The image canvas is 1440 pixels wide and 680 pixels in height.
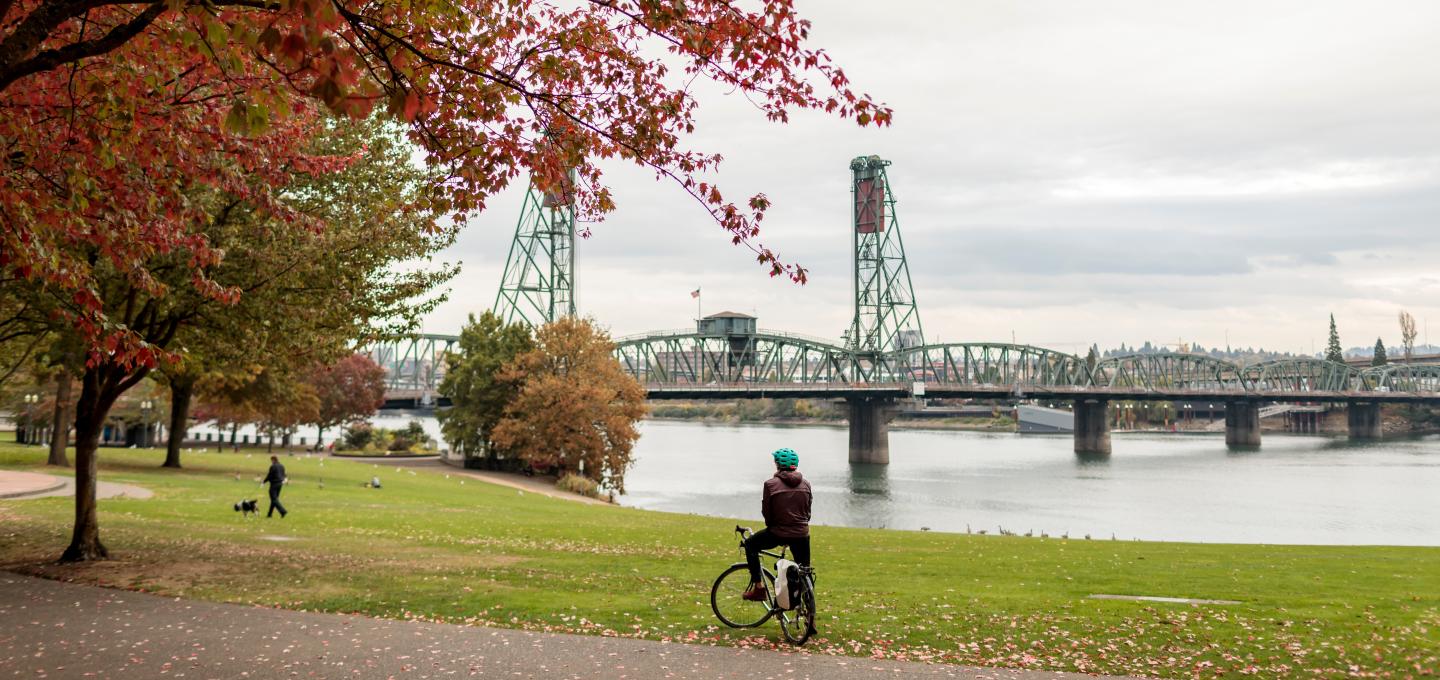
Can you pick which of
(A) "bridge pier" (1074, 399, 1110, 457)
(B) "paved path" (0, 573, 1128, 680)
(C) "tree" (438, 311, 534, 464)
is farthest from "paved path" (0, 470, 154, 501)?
(A) "bridge pier" (1074, 399, 1110, 457)

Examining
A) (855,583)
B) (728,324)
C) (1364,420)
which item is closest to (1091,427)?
(728,324)

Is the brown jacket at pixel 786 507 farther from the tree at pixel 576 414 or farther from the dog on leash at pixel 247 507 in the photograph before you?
the tree at pixel 576 414

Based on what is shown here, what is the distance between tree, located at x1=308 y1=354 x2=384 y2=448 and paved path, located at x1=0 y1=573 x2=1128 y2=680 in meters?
66.8

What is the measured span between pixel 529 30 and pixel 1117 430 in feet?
634

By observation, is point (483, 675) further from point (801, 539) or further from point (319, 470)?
point (319, 470)

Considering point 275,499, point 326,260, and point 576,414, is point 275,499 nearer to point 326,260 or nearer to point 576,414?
point 326,260

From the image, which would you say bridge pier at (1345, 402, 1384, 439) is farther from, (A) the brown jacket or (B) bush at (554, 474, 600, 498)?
(A) the brown jacket

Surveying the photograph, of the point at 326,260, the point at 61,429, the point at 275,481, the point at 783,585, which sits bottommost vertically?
the point at 275,481

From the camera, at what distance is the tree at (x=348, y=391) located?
247 ft

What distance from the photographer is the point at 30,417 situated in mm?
57812

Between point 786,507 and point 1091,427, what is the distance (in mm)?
118581

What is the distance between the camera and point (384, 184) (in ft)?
62.4

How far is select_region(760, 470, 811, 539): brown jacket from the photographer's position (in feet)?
34.0

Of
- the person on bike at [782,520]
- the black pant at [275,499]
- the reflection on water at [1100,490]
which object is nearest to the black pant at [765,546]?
the person on bike at [782,520]
